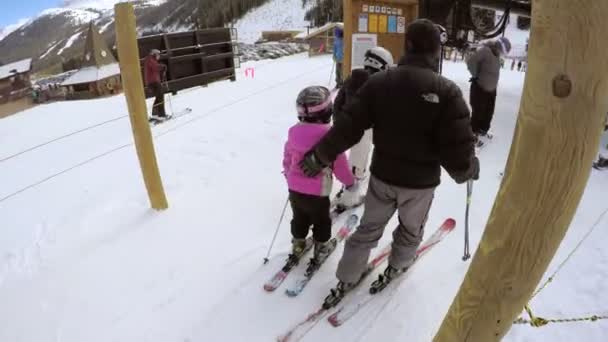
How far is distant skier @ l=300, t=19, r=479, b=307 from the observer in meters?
1.86

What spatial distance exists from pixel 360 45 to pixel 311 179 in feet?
12.5

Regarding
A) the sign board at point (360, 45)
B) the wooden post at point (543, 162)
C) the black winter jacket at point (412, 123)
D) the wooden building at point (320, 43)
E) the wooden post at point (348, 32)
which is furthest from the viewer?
the wooden building at point (320, 43)

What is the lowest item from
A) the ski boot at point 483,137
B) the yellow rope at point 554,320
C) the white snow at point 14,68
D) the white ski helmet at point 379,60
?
the yellow rope at point 554,320

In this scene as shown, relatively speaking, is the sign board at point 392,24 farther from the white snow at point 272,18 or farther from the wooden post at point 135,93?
the white snow at point 272,18

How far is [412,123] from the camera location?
191 cm

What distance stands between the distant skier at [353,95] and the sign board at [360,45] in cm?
212

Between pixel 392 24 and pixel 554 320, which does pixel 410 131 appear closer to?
pixel 554 320

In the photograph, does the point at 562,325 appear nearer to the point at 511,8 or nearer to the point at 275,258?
the point at 275,258

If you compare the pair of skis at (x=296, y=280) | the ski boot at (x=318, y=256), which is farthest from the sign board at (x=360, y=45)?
the ski boot at (x=318, y=256)

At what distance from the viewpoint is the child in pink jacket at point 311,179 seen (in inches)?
93.8

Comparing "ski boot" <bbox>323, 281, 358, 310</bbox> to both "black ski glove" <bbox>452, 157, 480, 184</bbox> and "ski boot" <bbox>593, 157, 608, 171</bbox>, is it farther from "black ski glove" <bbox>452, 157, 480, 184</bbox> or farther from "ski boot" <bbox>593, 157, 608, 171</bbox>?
"ski boot" <bbox>593, 157, 608, 171</bbox>

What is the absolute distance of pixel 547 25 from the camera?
101 cm

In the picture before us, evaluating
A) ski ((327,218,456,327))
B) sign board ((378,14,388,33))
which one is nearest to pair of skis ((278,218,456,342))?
ski ((327,218,456,327))

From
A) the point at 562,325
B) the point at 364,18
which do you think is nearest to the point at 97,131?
the point at 364,18
